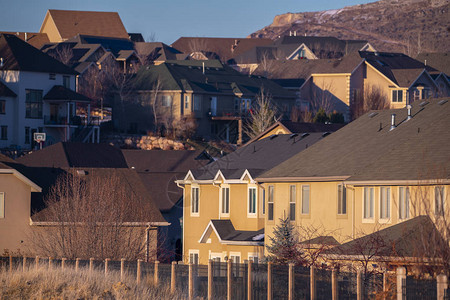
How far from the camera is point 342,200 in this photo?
133 ft

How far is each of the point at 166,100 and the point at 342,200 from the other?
209 ft

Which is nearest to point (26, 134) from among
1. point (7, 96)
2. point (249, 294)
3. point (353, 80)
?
point (7, 96)

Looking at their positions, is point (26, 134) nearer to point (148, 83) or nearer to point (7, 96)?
point (7, 96)

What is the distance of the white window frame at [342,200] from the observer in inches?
1585

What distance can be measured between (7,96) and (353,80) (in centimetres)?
3706

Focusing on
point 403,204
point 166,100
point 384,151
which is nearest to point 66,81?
point 166,100

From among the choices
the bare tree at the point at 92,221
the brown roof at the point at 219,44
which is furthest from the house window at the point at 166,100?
the brown roof at the point at 219,44

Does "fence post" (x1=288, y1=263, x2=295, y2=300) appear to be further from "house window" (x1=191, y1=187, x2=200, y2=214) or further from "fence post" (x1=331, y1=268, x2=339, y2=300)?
"house window" (x1=191, y1=187, x2=200, y2=214)

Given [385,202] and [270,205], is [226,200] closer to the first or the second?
[270,205]

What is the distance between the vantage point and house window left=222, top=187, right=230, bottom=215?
5187 centimetres

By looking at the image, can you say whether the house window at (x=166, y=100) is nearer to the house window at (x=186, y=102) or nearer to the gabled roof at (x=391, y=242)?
the house window at (x=186, y=102)

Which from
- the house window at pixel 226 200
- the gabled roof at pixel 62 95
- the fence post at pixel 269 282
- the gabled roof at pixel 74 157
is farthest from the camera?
the gabled roof at pixel 62 95

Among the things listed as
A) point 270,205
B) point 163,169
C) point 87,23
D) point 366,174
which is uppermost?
point 87,23

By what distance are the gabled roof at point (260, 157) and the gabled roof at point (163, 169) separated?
11691mm
